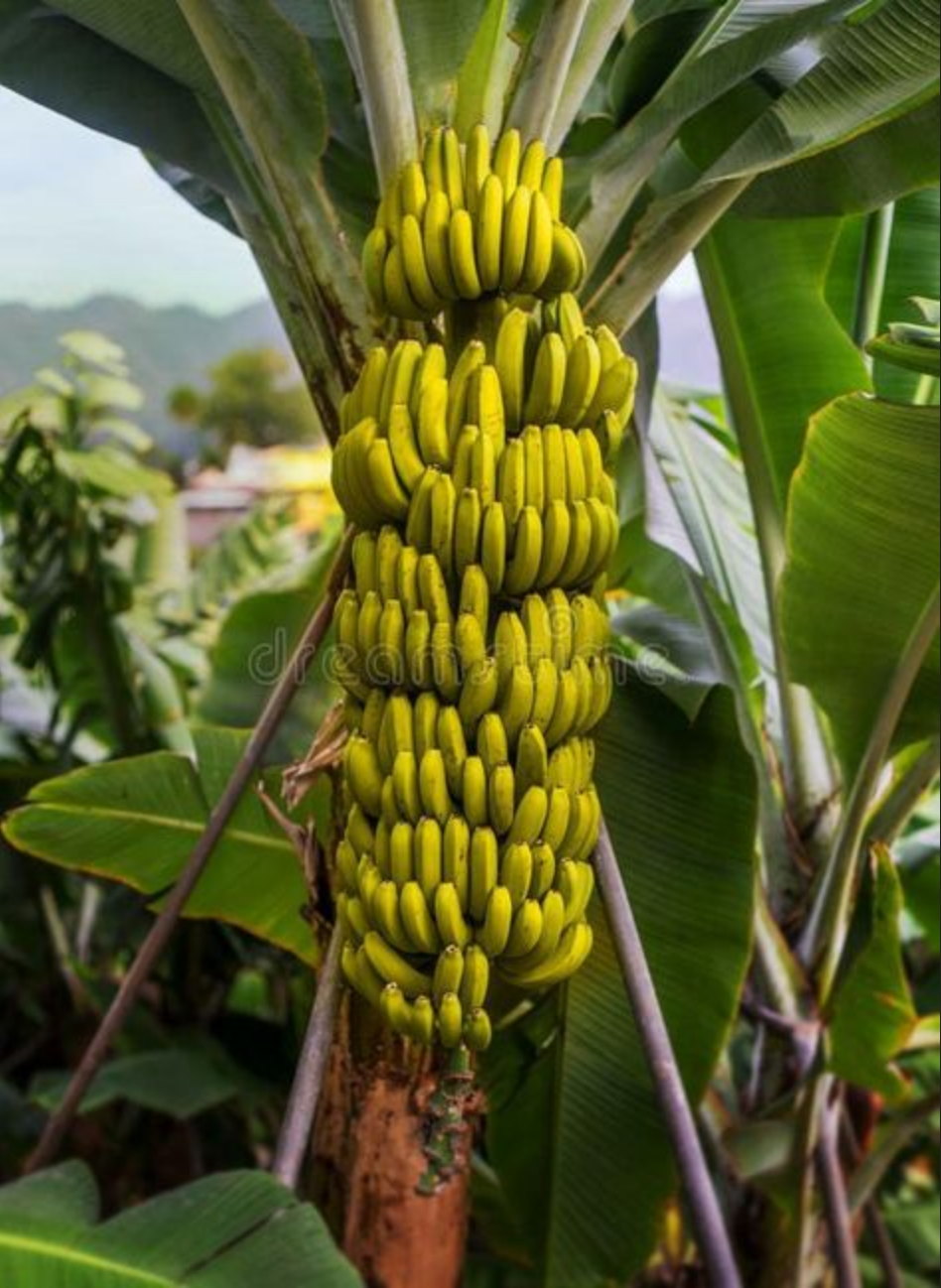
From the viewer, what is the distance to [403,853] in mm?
631

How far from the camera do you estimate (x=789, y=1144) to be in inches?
39.8

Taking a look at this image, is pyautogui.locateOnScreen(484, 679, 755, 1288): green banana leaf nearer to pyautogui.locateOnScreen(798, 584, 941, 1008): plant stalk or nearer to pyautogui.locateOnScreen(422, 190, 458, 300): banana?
pyautogui.locateOnScreen(798, 584, 941, 1008): plant stalk

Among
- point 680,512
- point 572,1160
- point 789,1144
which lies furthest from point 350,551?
point 789,1144

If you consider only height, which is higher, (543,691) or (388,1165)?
(543,691)

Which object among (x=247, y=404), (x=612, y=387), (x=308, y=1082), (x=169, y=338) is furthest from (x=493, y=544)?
(x=247, y=404)

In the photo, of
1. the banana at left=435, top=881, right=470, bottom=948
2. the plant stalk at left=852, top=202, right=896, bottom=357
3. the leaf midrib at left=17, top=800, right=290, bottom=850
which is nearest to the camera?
the banana at left=435, top=881, right=470, bottom=948

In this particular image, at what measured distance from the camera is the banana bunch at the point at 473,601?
2.06 feet

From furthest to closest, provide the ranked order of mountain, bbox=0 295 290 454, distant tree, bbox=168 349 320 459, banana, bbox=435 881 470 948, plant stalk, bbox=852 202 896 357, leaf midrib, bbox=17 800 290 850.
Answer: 1. distant tree, bbox=168 349 320 459
2. mountain, bbox=0 295 290 454
3. plant stalk, bbox=852 202 896 357
4. leaf midrib, bbox=17 800 290 850
5. banana, bbox=435 881 470 948

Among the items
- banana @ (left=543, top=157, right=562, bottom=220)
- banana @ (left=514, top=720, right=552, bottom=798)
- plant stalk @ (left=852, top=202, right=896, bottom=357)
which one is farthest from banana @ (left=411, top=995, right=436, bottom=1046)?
plant stalk @ (left=852, top=202, right=896, bottom=357)

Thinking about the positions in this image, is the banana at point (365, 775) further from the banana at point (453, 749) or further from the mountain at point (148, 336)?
the mountain at point (148, 336)

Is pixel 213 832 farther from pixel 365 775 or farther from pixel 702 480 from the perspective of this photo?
pixel 702 480

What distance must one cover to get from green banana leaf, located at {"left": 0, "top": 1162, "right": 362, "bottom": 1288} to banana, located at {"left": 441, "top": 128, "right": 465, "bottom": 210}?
546mm

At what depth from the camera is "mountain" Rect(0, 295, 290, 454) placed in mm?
1499

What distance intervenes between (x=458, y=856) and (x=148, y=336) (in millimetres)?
1783
